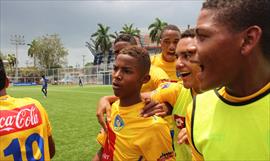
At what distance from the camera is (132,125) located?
3.15 m

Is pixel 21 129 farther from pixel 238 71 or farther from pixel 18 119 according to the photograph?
pixel 238 71

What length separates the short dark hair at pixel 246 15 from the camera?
177cm

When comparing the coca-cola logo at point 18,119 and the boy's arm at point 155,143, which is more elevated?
the coca-cola logo at point 18,119

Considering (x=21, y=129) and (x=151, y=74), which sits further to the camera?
(x=151, y=74)

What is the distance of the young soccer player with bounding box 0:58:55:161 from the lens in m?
3.28

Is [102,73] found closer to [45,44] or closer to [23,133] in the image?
[45,44]

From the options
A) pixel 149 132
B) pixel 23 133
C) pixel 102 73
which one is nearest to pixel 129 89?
pixel 149 132

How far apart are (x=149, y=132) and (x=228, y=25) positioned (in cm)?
146

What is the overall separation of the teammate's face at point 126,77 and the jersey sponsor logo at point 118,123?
0.61 ft

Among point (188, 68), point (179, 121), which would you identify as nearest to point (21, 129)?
point (179, 121)

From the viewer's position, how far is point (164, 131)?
3062 millimetres

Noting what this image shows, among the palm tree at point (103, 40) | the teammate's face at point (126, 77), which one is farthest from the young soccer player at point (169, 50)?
the palm tree at point (103, 40)

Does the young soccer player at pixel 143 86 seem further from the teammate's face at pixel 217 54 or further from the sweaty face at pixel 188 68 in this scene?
the teammate's face at pixel 217 54

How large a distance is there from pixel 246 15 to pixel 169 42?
10.2 ft
